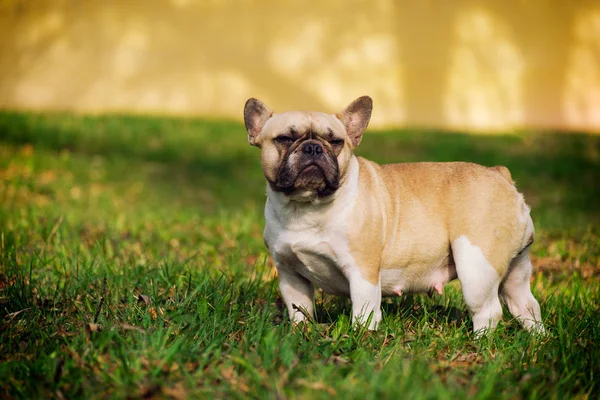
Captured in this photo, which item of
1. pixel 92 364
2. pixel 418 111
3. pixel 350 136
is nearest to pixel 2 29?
pixel 418 111

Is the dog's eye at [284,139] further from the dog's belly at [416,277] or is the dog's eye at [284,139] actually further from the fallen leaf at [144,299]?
the fallen leaf at [144,299]

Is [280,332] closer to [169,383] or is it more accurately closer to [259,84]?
[169,383]

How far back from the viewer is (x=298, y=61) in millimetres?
14102

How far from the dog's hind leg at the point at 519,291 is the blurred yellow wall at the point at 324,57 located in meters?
9.92

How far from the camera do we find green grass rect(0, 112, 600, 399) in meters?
2.87

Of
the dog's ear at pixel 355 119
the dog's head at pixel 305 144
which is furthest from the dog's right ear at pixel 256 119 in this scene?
the dog's ear at pixel 355 119

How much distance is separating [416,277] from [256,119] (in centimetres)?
130

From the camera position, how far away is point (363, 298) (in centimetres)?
378

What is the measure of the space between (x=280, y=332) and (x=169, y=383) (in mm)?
789

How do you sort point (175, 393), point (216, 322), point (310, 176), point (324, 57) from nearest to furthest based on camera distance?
point (175, 393)
point (216, 322)
point (310, 176)
point (324, 57)

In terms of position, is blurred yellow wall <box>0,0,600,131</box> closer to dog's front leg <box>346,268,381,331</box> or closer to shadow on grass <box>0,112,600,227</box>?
shadow on grass <box>0,112,600,227</box>

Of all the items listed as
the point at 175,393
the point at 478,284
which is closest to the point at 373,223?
the point at 478,284

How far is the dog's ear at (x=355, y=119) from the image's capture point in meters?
4.21

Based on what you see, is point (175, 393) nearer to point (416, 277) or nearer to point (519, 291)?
point (416, 277)
